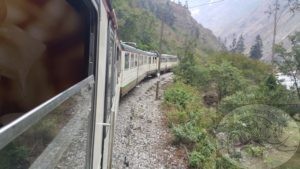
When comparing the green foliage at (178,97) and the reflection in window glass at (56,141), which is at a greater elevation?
the reflection in window glass at (56,141)

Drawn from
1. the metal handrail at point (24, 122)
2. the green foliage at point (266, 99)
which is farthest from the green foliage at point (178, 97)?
the metal handrail at point (24, 122)

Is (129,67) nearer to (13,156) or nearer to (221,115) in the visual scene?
(221,115)

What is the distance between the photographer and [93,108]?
6.65ft

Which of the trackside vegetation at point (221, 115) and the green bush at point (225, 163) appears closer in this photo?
the green bush at point (225, 163)

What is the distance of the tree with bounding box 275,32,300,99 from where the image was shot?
968 inches

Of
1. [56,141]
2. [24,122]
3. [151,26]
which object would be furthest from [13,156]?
[151,26]

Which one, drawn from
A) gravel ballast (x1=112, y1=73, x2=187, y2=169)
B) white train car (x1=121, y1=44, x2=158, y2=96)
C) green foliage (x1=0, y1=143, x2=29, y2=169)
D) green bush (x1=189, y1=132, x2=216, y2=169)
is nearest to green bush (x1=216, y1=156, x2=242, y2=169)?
green bush (x1=189, y1=132, x2=216, y2=169)

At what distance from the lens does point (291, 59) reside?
82.6ft

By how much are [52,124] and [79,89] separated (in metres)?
0.42

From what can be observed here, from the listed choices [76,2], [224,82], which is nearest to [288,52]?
[224,82]

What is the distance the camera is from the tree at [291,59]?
80.7 ft

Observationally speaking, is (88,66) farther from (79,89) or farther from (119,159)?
(119,159)

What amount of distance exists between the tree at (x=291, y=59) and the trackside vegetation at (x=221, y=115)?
1.19 metres

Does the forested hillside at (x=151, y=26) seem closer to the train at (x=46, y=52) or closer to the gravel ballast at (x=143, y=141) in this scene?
the gravel ballast at (x=143, y=141)
